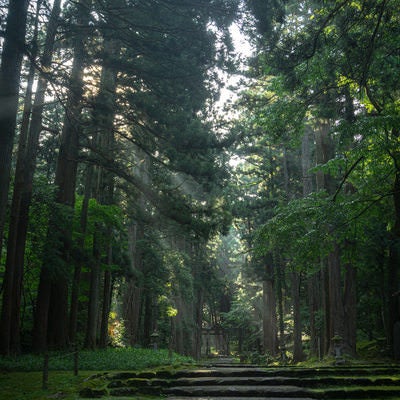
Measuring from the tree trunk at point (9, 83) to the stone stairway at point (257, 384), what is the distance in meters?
3.98

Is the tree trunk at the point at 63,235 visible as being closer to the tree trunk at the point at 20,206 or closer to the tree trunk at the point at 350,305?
the tree trunk at the point at 20,206

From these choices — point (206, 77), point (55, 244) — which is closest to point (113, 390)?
point (55, 244)

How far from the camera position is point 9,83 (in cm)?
807

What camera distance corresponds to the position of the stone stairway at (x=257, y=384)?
26.0 feet

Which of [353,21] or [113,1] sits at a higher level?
[113,1]

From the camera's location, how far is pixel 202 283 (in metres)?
34.6

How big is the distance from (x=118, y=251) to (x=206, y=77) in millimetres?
10326

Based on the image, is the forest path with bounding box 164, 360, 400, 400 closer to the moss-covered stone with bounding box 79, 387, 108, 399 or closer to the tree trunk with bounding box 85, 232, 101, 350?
the moss-covered stone with bounding box 79, 387, 108, 399

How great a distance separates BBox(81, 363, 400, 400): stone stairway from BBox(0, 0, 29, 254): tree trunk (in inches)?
157

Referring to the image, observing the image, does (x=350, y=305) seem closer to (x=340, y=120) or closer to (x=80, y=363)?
(x=340, y=120)

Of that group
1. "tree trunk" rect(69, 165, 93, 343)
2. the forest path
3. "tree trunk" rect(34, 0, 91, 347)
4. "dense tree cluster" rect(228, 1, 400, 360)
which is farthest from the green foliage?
"dense tree cluster" rect(228, 1, 400, 360)

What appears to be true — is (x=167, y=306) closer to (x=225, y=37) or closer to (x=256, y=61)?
(x=256, y=61)

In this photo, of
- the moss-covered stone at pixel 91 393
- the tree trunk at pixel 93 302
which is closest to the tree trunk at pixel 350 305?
the tree trunk at pixel 93 302

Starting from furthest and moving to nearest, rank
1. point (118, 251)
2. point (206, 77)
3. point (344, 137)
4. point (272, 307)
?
point (272, 307) → point (118, 251) → point (206, 77) → point (344, 137)
